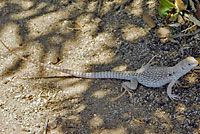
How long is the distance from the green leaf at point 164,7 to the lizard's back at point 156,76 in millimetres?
1385

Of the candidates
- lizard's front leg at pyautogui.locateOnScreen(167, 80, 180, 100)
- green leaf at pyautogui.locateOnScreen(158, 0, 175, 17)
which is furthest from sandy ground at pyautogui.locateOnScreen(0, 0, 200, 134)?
green leaf at pyautogui.locateOnScreen(158, 0, 175, 17)

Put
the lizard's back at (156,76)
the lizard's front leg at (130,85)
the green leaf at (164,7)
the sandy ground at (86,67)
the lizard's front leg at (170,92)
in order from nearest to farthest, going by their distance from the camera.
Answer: the sandy ground at (86,67) < the lizard's front leg at (170,92) < the lizard's back at (156,76) < the lizard's front leg at (130,85) < the green leaf at (164,7)

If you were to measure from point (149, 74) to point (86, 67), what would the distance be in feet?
3.98

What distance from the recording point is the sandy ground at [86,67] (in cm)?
385

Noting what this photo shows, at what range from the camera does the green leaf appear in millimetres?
4812

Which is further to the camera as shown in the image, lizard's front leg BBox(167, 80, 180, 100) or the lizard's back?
the lizard's back

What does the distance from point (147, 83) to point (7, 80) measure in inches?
99.9

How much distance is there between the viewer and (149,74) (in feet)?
13.8

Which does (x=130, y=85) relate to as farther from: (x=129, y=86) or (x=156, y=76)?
(x=156, y=76)

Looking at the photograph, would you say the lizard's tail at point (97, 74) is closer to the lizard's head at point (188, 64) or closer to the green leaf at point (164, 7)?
the lizard's head at point (188, 64)

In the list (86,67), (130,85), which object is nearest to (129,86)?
(130,85)

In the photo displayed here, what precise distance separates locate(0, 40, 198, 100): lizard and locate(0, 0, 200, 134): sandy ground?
0.12 metres

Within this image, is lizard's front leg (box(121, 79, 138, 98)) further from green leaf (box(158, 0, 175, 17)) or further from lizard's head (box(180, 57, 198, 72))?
green leaf (box(158, 0, 175, 17))

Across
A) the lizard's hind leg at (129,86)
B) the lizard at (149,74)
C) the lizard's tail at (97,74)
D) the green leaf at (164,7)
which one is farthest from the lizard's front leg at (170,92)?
the green leaf at (164,7)
